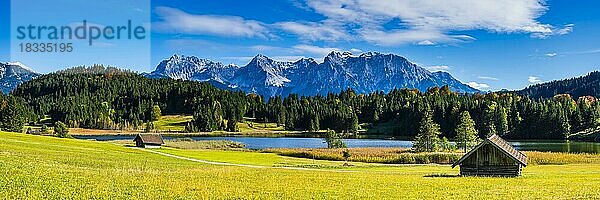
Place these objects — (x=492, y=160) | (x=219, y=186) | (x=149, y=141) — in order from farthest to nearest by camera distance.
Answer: (x=149, y=141) → (x=492, y=160) → (x=219, y=186)

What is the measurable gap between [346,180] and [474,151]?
14.3 meters

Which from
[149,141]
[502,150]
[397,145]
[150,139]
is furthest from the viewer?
[397,145]

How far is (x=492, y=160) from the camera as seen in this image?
47812 mm

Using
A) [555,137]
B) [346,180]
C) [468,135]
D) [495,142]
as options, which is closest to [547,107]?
[555,137]

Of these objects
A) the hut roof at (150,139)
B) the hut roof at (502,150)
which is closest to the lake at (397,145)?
the hut roof at (150,139)

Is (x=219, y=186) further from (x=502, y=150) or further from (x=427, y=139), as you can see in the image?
(x=427, y=139)

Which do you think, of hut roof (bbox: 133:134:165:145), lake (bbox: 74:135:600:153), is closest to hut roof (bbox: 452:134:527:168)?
hut roof (bbox: 133:134:165:145)

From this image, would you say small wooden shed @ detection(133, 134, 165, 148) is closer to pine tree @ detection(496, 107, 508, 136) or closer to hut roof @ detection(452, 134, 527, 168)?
hut roof @ detection(452, 134, 527, 168)

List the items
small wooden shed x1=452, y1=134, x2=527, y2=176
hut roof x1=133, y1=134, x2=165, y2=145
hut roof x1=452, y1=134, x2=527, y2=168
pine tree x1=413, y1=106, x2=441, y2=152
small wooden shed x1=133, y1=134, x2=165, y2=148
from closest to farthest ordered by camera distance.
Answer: hut roof x1=452, y1=134, x2=527, y2=168, small wooden shed x1=452, y1=134, x2=527, y2=176, small wooden shed x1=133, y1=134, x2=165, y2=148, hut roof x1=133, y1=134, x2=165, y2=145, pine tree x1=413, y1=106, x2=441, y2=152

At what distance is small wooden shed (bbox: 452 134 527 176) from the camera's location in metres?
47.2

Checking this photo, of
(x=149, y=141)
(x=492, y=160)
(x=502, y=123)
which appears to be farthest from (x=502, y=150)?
(x=502, y=123)

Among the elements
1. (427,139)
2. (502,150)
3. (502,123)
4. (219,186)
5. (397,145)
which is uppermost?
(502,123)

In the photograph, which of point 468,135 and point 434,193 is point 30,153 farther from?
point 468,135

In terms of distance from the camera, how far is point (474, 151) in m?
48.0
